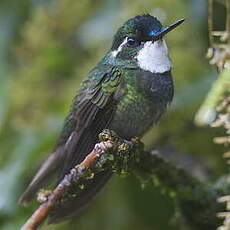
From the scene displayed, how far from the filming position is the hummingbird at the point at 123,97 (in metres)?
2.76

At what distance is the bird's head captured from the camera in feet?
9.21

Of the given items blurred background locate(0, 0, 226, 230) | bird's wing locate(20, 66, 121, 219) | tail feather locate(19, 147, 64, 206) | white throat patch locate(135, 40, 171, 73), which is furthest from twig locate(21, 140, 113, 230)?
blurred background locate(0, 0, 226, 230)

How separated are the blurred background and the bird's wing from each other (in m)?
0.45

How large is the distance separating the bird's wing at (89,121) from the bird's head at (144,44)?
0.41ft

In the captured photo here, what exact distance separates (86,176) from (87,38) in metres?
1.91

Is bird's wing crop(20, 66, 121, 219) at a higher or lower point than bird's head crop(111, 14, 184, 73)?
lower

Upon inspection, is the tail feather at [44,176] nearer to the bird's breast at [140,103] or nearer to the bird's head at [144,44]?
the bird's breast at [140,103]

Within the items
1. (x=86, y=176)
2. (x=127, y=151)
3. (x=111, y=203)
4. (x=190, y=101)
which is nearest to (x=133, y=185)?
(x=111, y=203)

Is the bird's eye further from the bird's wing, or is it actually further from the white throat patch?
the bird's wing

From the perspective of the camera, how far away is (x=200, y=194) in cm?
274

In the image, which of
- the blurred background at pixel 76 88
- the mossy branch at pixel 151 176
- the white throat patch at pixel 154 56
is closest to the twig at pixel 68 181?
the mossy branch at pixel 151 176

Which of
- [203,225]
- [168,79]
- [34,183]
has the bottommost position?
[203,225]

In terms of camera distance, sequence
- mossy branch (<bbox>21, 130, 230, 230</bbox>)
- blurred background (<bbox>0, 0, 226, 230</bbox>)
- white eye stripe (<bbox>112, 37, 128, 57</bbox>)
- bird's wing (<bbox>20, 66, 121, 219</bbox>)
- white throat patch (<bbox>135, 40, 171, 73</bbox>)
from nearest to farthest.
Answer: mossy branch (<bbox>21, 130, 230, 230</bbox>) < bird's wing (<bbox>20, 66, 121, 219</bbox>) < white throat patch (<bbox>135, 40, 171, 73</bbox>) < white eye stripe (<bbox>112, 37, 128, 57</bbox>) < blurred background (<bbox>0, 0, 226, 230</bbox>)

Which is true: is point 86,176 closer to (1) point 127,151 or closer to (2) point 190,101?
(1) point 127,151
